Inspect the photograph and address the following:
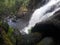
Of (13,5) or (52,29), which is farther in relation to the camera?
(13,5)

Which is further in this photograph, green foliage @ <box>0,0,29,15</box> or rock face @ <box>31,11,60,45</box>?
green foliage @ <box>0,0,29,15</box>

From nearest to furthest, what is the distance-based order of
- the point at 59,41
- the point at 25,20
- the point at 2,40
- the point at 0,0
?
the point at 2,40 < the point at 59,41 < the point at 0,0 < the point at 25,20

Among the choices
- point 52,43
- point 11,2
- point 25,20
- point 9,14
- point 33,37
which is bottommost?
point 52,43

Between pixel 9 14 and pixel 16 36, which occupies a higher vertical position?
pixel 9 14

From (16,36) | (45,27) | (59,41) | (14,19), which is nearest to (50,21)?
(45,27)

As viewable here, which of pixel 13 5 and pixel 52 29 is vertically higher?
pixel 13 5

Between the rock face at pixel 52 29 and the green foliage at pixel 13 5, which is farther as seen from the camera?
the green foliage at pixel 13 5

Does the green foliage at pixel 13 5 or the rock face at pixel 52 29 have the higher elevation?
the green foliage at pixel 13 5

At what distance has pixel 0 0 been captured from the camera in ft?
50.9

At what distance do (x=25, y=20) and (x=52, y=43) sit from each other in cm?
975

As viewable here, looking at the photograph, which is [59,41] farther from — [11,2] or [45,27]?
[11,2]

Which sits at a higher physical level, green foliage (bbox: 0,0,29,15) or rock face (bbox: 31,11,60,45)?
green foliage (bbox: 0,0,29,15)

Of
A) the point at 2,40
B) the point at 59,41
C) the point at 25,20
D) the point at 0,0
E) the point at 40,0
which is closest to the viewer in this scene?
the point at 2,40

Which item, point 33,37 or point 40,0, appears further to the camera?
point 40,0
